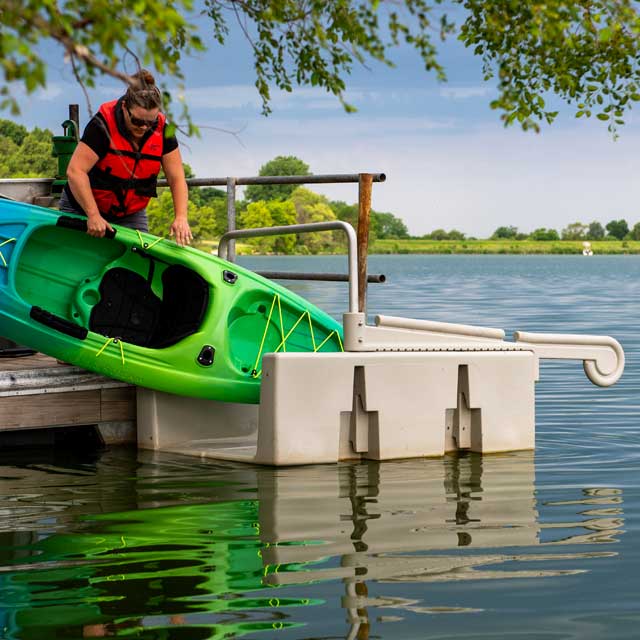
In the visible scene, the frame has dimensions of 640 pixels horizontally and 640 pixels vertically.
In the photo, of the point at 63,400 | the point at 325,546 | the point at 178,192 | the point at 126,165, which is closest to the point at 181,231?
the point at 178,192

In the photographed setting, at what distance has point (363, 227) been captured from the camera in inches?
387

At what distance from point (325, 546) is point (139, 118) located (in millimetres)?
3161

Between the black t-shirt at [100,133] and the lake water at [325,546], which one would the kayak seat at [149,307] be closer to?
the lake water at [325,546]

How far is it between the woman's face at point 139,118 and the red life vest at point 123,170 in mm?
109

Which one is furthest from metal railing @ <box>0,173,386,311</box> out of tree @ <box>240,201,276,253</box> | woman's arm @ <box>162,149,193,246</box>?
tree @ <box>240,201,276,253</box>

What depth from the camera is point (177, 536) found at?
6309 millimetres

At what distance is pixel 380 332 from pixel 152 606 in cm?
410

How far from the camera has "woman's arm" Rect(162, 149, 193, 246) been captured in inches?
331

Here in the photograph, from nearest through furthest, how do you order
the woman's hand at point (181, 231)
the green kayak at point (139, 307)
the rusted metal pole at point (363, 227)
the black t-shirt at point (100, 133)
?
the black t-shirt at point (100, 133) < the green kayak at point (139, 307) < the woman's hand at point (181, 231) < the rusted metal pole at point (363, 227)

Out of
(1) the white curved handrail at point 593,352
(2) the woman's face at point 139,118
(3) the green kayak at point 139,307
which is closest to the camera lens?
(2) the woman's face at point 139,118

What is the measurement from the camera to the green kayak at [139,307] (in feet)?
27.2

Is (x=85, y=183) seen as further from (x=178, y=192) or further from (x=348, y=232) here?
(x=348, y=232)

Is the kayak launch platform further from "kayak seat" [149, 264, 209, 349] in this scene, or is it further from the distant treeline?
the distant treeline

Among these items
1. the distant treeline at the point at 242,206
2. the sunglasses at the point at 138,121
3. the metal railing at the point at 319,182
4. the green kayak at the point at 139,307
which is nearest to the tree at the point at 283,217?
the distant treeline at the point at 242,206
